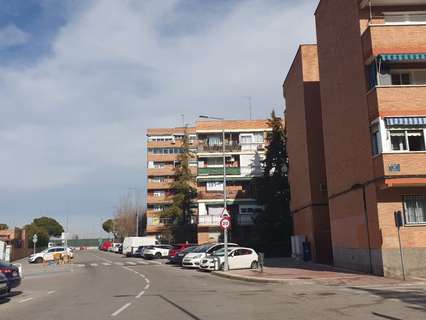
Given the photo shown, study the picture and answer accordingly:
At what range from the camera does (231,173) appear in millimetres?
64125

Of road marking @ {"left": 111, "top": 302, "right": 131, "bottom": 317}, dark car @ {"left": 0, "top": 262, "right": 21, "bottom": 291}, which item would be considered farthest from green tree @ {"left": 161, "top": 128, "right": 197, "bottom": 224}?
road marking @ {"left": 111, "top": 302, "right": 131, "bottom": 317}

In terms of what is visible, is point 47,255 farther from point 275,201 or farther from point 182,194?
point 182,194

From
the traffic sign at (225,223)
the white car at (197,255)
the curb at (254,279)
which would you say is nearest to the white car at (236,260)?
the traffic sign at (225,223)

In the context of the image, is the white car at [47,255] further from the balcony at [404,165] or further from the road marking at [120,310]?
the road marking at [120,310]

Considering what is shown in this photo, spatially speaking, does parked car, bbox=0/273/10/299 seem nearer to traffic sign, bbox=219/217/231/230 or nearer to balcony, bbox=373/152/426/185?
traffic sign, bbox=219/217/231/230

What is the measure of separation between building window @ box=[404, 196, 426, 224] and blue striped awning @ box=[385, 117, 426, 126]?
130 inches

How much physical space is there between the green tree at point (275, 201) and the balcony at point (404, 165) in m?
26.5

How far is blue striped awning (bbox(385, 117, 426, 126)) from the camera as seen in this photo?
2233 cm

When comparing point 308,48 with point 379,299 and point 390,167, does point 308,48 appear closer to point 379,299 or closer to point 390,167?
point 390,167

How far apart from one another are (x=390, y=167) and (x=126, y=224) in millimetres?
87299

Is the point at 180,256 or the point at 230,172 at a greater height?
the point at 230,172

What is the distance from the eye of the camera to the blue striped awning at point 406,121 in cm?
2233

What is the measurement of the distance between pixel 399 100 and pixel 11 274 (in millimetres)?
17722

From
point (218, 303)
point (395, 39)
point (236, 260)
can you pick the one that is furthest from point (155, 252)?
point (218, 303)
